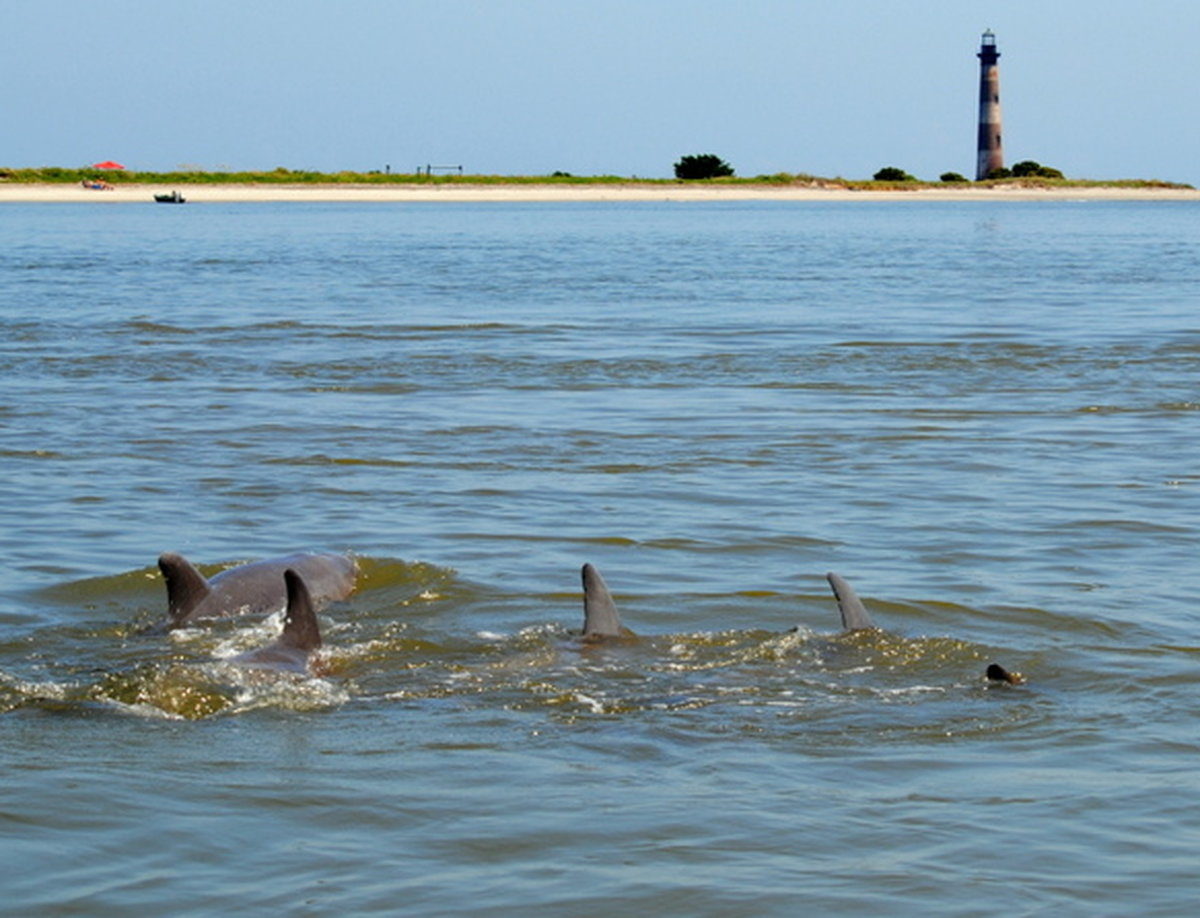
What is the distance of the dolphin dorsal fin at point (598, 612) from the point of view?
26.5 feet

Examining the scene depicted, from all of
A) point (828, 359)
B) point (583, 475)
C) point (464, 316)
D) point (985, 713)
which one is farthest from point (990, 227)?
point (985, 713)

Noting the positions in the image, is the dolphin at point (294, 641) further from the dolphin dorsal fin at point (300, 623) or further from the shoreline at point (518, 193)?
the shoreline at point (518, 193)

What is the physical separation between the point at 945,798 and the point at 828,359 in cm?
1408

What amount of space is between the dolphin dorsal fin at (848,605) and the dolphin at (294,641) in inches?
89.5

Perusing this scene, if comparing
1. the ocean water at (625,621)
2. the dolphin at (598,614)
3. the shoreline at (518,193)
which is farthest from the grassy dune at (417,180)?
the dolphin at (598,614)

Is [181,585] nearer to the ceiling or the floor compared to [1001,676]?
nearer to the ceiling

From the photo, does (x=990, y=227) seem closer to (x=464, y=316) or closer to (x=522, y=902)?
(x=464, y=316)

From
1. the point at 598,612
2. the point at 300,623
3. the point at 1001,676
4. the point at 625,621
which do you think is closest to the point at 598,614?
the point at 598,612

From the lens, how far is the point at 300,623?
7.77m

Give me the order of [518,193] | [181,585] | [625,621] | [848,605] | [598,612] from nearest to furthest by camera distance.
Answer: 1. [598,612]
2. [848,605]
3. [181,585]
4. [625,621]
5. [518,193]

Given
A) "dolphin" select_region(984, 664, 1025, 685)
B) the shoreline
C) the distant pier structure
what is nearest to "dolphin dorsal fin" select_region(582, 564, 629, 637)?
"dolphin" select_region(984, 664, 1025, 685)

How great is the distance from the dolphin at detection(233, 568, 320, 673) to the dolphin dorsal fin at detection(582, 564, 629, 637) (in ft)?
3.87

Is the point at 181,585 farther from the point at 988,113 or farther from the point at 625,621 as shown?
the point at 988,113

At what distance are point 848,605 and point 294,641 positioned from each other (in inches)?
96.2
